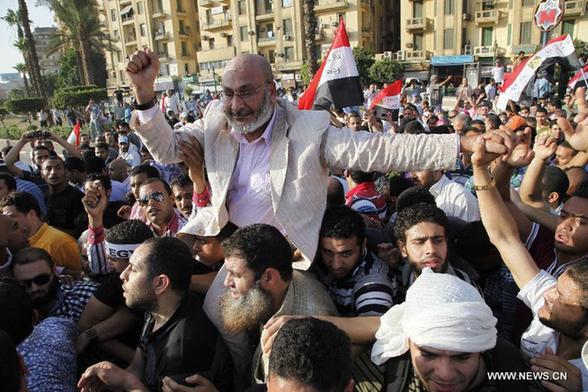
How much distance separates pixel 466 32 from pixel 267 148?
43580 millimetres

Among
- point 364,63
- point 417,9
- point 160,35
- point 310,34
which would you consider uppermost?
point 160,35

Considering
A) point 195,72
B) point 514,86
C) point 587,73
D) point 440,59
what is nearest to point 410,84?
point 587,73

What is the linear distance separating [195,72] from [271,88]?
188 feet

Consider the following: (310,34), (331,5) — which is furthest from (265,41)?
(310,34)

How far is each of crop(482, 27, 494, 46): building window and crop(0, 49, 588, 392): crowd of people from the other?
41998 millimetres

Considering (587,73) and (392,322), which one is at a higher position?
(587,73)

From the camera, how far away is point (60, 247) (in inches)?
148

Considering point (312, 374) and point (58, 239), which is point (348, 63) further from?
point (312, 374)

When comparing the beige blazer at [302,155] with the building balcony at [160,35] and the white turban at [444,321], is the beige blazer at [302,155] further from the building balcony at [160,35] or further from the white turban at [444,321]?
the building balcony at [160,35]

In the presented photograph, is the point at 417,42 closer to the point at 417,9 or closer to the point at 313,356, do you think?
the point at 417,9

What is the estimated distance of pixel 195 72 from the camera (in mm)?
56500

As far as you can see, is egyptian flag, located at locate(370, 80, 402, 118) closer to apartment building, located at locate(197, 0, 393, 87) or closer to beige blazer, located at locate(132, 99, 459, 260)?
beige blazer, located at locate(132, 99, 459, 260)

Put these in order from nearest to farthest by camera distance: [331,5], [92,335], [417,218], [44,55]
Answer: [92,335] → [417,218] → [331,5] → [44,55]

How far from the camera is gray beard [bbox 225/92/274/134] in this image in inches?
97.2
